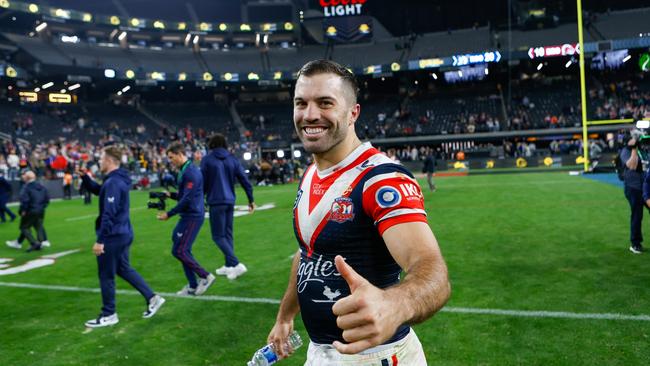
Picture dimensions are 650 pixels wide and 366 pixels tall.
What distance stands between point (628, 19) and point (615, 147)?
22.3m

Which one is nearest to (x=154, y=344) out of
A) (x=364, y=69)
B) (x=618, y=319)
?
(x=618, y=319)

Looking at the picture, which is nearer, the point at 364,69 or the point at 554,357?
the point at 554,357

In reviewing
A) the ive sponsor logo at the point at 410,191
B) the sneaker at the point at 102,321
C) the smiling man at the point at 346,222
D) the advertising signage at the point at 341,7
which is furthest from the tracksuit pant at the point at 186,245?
the advertising signage at the point at 341,7

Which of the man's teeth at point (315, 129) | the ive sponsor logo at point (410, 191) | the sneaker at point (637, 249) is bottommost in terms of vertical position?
the sneaker at point (637, 249)

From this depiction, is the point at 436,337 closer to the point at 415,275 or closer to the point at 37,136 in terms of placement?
the point at 415,275

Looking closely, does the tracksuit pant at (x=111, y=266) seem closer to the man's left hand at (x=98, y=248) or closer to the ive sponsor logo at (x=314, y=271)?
the man's left hand at (x=98, y=248)

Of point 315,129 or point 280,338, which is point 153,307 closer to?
point 280,338

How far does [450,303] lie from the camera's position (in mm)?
6062

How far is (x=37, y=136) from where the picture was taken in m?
39.8

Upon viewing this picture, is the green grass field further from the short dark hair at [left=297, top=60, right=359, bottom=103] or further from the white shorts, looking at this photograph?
the short dark hair at [left=297, top=60, right=359, bottom=103]

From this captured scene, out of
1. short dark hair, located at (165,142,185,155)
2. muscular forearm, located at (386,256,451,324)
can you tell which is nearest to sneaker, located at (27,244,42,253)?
short dark hair, located at (165,142,185,155)

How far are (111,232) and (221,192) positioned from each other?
227 centimetres

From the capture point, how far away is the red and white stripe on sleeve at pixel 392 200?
194 centimetres

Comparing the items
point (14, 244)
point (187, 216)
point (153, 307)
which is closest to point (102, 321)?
point (153, 307)
